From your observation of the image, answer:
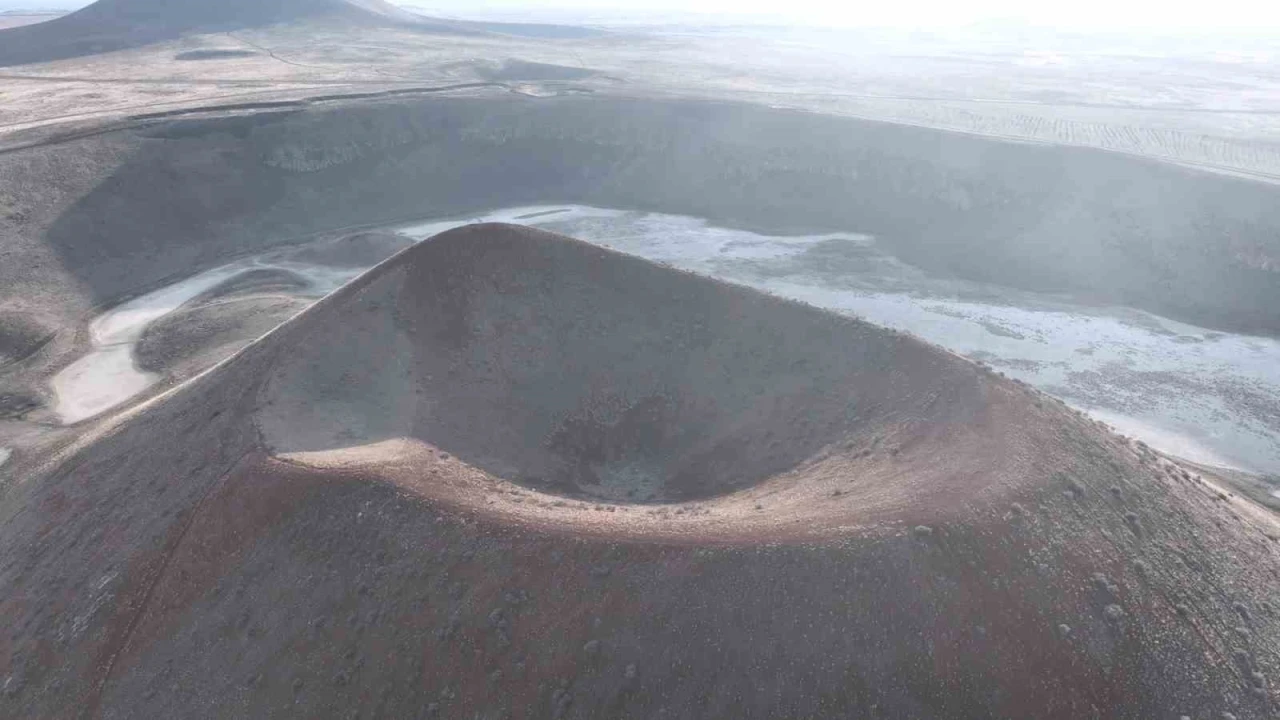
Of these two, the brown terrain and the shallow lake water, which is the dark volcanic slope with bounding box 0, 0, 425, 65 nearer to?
the brown terrain

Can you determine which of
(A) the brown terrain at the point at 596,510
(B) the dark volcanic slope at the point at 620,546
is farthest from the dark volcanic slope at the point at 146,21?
(B) the dark volcanic slope at the point at 620,546

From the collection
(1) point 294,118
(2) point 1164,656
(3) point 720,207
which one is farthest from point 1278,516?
(1) point 294,118

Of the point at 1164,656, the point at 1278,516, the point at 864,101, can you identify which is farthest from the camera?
the point at 864,101

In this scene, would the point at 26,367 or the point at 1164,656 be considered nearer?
the point at 1164,656

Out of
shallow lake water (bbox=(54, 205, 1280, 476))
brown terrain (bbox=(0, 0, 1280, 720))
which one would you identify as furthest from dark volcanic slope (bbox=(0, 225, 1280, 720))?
shallow lake water (bbox=(54, 205, 1280, 476))

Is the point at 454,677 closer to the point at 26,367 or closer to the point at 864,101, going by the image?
the point at 26,367

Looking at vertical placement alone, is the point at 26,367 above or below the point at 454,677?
below
